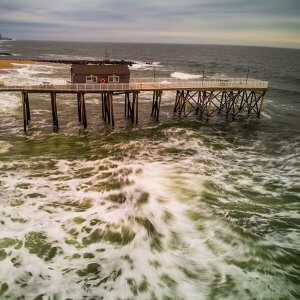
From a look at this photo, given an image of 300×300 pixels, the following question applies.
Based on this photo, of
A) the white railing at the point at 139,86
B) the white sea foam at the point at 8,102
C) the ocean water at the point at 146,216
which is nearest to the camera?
the ocean water at the point at 146,216

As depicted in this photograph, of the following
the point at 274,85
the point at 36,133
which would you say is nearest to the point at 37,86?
the point at 36,133

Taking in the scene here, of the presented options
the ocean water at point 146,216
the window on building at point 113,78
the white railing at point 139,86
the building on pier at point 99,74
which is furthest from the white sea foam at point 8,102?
Result: the window on building at point 113,78

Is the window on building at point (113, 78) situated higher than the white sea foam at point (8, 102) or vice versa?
the window on building at point (113, 78)

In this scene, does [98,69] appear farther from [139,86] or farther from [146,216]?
[146,216]

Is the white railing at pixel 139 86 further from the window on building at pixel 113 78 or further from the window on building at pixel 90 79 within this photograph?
the window on building at pixel 113 78

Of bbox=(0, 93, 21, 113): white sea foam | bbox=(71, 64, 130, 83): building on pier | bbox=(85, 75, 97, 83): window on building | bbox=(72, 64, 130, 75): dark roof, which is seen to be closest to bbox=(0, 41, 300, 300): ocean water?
bbox=(85, 75, 97, 83): window on building

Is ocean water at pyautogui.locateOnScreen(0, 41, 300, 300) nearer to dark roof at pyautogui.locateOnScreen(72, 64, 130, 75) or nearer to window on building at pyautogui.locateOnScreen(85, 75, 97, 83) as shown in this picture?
window on building at pyautogui.locateOnScreen(85, 75, 97, 83)

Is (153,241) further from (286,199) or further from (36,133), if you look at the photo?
(36,133)
